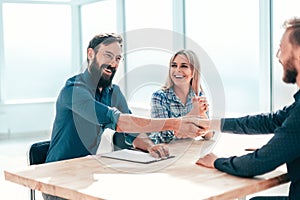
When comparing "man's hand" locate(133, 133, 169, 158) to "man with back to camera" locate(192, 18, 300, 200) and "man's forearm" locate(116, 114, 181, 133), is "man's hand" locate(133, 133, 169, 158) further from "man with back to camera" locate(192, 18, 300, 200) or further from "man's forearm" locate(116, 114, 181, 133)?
"man with back to camera" locate(192, 18, 300, 200)

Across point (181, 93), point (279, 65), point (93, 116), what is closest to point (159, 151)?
point (93, 116)

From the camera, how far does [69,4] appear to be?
7316 millimetres

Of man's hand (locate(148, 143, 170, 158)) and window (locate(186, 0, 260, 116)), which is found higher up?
window (locate(186, 0, 260, 116))

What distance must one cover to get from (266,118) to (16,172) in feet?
3.75

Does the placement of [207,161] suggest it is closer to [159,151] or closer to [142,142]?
[159,151]

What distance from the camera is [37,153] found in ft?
7.04

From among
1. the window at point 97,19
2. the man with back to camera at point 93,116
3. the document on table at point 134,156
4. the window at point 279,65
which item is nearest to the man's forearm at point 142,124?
the man with back to camera at point 93,116

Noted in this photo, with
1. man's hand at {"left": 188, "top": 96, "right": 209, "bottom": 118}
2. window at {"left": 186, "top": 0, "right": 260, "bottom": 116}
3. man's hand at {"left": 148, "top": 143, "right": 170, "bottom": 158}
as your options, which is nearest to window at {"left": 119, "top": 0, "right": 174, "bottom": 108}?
window at {"left": 186, "top": 0, "right": 260, "bottom": 116}

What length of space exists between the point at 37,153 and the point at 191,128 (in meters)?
0.81

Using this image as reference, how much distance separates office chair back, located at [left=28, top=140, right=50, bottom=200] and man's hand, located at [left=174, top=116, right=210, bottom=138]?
2.29ft

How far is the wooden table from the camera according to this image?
142cm

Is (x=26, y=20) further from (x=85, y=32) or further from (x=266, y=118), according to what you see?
(x=266, y=118)

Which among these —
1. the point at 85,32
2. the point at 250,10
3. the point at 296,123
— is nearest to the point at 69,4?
the point at 85,32

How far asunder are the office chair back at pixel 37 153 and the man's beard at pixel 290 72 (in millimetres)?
1196
